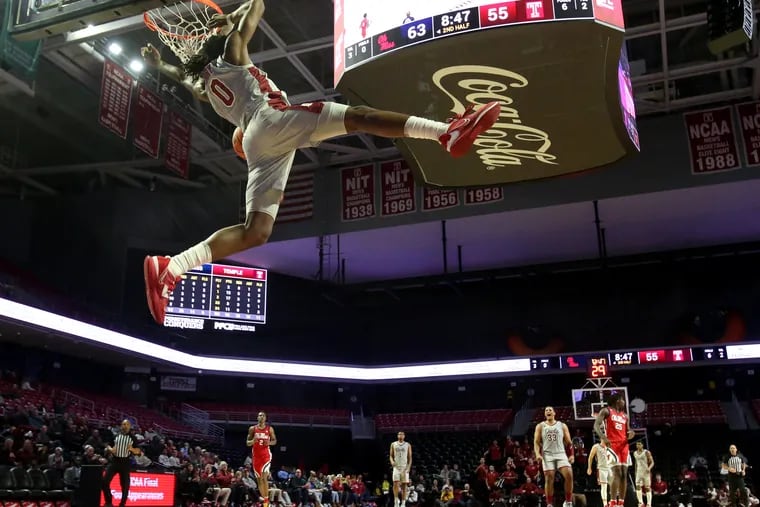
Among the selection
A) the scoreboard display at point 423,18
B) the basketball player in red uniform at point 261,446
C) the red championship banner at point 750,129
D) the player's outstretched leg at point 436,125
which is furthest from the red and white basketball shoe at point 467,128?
the red championship banner at point 750,129

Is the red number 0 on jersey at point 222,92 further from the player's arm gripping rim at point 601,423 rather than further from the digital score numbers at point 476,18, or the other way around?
the player's arm gripping rim at point 601,423

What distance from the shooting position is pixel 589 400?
73.1 feet

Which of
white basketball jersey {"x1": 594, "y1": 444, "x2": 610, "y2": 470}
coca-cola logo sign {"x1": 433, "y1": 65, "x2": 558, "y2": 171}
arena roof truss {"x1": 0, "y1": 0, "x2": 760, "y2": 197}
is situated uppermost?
arena roof truss {"x1": 0, "y1": 0, "x2": 760, "y2": 197}

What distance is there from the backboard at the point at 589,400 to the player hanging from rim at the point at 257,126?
725 inches

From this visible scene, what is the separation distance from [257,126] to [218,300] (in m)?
18.7

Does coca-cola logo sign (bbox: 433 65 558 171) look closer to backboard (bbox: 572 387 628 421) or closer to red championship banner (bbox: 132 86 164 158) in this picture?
red championship banner (bbox: 132 86 164 158)

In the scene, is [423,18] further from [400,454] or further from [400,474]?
[400,474]

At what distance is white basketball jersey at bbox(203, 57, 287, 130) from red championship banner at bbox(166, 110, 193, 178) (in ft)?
45.1

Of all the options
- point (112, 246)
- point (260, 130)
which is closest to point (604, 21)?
point (260, 130)

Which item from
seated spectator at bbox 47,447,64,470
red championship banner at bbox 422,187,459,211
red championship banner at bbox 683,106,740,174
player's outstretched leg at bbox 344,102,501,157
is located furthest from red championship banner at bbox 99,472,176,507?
red championship banner at bbox 683,106,740,174

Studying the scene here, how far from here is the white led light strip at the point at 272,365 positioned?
21.2 meters

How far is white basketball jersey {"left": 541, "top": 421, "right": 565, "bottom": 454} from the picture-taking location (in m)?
Answer: 10.6

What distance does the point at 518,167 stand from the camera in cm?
980

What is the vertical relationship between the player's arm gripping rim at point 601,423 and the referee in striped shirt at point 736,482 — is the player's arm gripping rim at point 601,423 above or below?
above
